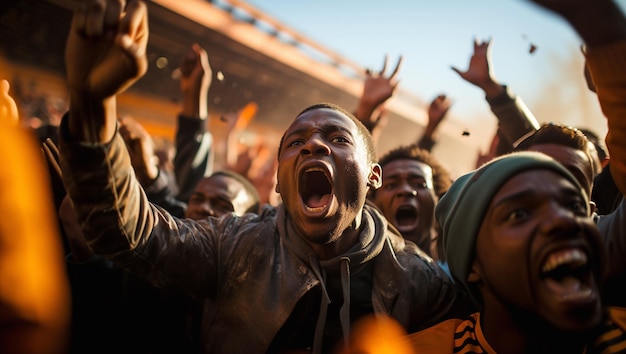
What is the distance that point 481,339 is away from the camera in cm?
137

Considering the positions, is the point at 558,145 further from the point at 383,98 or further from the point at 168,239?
the point at 168,239

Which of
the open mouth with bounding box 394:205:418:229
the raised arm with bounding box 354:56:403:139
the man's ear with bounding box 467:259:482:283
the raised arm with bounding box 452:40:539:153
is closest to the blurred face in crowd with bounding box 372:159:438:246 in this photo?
the open mouth with bounding box 394:205:418:229

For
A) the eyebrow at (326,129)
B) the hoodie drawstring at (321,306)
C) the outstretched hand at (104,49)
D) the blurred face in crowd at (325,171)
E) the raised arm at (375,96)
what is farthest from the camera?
the raised arm at (375,96)

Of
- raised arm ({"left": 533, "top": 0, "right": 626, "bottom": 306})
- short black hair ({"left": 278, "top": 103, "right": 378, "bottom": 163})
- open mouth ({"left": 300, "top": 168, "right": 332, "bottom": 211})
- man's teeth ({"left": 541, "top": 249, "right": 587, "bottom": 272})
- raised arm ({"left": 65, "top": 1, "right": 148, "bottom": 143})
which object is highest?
→ raised arm ({"left": 533, "top": 0, "right": 626, "bottom": 306})

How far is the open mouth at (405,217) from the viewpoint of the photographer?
272 cm

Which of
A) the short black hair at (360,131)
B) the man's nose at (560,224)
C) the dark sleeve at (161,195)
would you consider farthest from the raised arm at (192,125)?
the man's nose at (560,224)

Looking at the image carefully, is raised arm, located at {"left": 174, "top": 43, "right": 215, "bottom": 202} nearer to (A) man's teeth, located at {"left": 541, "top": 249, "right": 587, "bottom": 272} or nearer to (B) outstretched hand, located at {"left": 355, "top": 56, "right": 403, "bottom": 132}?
(B) outstretched hand, located at {"left": 355, "top": 56, "right": 403, "bottom": 132}

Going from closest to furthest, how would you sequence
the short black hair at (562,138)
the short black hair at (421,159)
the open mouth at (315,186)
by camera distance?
the short black hair at (562,138) < the open mouth at (315,186) < the short black hair at (421,159)

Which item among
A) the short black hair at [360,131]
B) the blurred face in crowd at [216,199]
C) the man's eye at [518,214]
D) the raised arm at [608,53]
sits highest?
the raised arm at [608,53]

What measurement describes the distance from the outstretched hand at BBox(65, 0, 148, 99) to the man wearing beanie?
1173 mm

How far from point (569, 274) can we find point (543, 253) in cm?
10

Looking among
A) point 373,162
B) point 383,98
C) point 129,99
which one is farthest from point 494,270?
point 129,99

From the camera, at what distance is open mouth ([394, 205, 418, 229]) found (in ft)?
8.92

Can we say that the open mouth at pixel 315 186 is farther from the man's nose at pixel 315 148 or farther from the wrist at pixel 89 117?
the wrist at pixel 89 117
